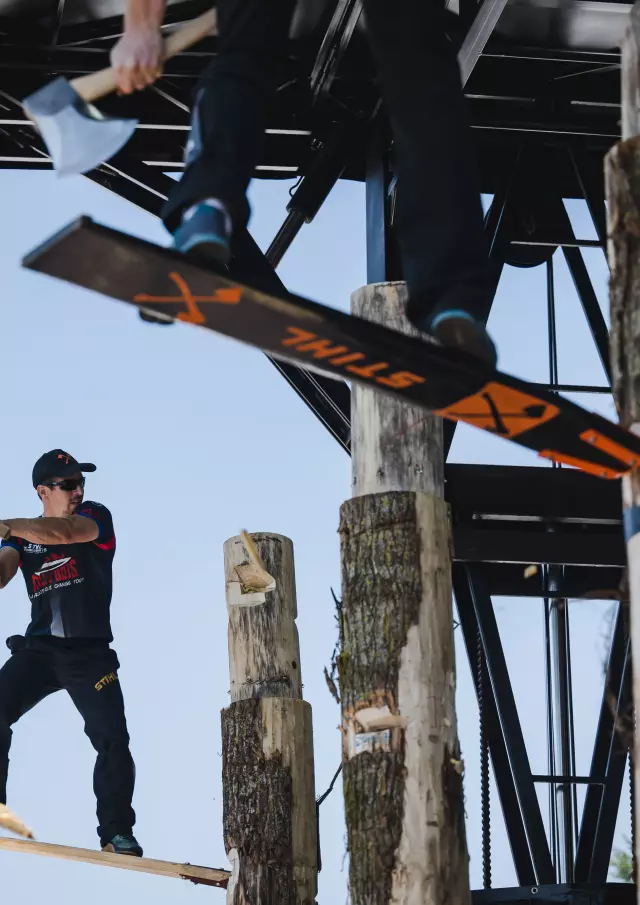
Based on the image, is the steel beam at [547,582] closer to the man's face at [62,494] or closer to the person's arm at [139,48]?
the man's face at [62,494]

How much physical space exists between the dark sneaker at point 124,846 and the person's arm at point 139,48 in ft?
14.6

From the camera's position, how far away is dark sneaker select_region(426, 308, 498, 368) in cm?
377

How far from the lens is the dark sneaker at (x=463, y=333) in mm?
3766

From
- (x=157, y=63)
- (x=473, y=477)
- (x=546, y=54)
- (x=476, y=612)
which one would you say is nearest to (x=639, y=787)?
(x=157, y=63)

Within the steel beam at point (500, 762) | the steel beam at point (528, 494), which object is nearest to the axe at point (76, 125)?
the steel beam at point (528, 494)

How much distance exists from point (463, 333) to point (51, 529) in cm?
384

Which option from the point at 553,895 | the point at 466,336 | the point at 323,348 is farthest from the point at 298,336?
the point at 553,895

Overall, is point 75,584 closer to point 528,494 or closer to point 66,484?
point 66,484

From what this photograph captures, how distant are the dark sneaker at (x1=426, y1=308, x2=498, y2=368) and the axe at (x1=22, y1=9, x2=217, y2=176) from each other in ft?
3.24

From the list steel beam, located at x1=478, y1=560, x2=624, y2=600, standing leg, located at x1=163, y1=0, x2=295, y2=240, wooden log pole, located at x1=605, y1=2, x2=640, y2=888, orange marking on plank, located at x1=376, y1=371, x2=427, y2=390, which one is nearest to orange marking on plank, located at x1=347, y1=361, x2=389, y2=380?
orange marking on plank, located at x1=376, y1=371, x2=427, y2=390

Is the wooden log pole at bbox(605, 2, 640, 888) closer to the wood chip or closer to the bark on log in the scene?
the bark on log

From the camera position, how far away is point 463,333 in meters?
3.78

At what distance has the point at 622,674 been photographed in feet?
31.9

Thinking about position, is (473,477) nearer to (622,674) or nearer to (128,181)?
(622,674)
